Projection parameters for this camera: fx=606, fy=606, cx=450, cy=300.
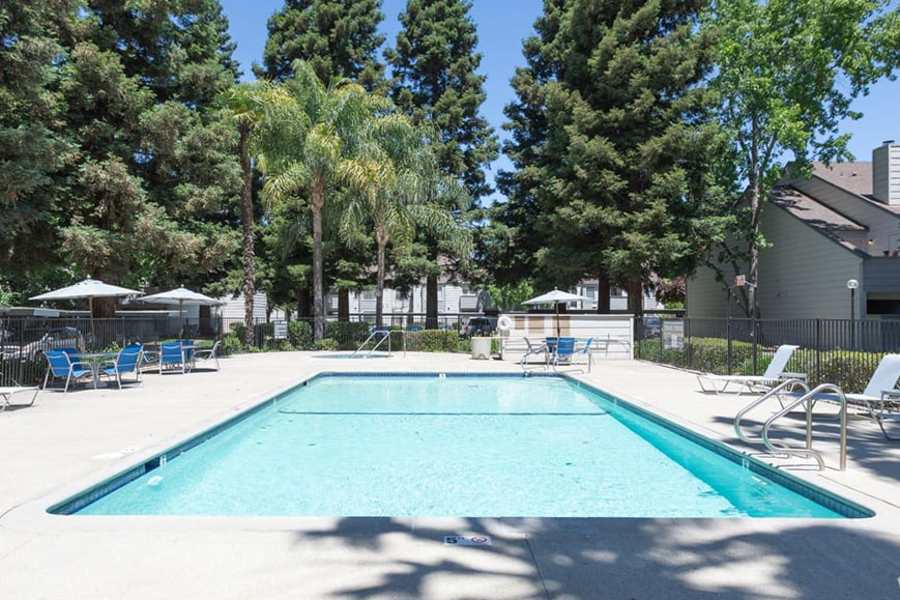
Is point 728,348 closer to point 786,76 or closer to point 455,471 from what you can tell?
point 455,471

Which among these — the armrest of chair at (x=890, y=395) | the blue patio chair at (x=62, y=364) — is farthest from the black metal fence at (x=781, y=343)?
the blue patio chair at (x=62, y=364)

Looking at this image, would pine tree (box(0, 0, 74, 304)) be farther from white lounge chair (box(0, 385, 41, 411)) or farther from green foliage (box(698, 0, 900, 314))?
green foliage (box(698, 0, 900, 314))

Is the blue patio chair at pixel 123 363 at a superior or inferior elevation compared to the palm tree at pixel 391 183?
inferior

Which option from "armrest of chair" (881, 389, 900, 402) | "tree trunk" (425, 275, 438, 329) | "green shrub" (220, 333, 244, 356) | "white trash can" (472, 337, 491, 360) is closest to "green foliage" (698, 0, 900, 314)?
"white trash can" (472, 337, 491, 360)

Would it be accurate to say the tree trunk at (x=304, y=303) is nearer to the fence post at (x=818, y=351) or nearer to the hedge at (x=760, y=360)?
the hedge at (x=760, y=360)

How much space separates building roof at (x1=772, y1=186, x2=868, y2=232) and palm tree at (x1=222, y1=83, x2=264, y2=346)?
21.7 metres

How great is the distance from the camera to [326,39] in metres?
30.5

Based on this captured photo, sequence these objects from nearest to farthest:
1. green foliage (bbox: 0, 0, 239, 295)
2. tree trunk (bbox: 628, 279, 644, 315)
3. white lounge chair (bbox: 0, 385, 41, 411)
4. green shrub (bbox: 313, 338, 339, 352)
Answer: white lounge chair (bbox: 0, 385, 41, 411)
green foliage (bbox: 0, 0, 239, 295)
green shrub (bbox: 313, 338, 339, 352)
tree trunk (bbox: 628, 279, 644, 315)

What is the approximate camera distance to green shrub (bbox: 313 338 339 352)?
24.7m

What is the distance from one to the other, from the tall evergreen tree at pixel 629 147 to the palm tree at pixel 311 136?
350 inches

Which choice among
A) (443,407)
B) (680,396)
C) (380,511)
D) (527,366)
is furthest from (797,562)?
(527,366)

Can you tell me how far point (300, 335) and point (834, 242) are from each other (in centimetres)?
2046

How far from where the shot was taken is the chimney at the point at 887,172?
73.9 ft

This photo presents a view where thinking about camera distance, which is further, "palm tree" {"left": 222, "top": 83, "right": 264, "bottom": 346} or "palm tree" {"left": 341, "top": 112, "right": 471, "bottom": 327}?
"palm tree" {"left": 341, "top": 112, "right": 471, "bottom": 327}
